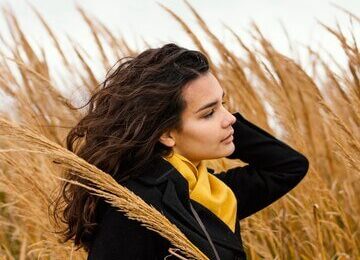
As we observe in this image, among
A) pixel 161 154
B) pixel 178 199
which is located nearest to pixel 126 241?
pixel 178 199

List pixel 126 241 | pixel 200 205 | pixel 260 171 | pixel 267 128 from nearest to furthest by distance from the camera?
pixel 126 241, pixel 200 205, pixel 260 171, pixel 267 128

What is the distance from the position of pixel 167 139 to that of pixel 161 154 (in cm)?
4

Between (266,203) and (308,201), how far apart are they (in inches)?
26.0

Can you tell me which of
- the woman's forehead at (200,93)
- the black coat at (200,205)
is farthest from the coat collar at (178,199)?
the woman's forehead at (200,93)

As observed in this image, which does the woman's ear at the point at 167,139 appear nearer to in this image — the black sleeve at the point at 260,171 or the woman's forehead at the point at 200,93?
the woman's forehead at the point at 200,93

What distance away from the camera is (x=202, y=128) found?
1896 millimetres

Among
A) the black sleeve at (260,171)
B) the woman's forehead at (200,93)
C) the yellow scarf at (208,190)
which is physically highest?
the woman's forehead at (200,93)

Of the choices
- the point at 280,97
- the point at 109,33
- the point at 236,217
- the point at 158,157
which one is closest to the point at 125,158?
the point at 158,157

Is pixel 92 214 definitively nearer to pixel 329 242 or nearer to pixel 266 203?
pixel 266 203

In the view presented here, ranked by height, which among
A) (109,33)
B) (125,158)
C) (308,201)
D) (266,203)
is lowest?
(308,201)

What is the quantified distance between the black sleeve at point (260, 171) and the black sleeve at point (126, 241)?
0.45 meters

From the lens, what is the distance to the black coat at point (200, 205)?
1746mm

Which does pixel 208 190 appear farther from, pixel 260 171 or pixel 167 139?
pixel 260 171

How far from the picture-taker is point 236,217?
2094 millimetres
